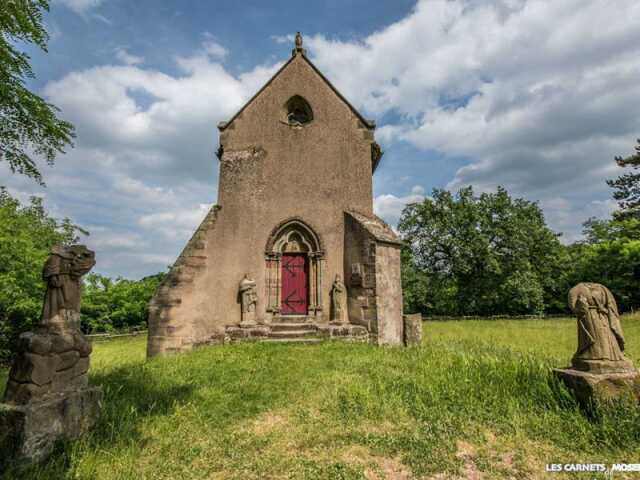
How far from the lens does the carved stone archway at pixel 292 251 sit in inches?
419

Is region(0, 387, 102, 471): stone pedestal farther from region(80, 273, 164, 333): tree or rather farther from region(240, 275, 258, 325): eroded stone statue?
region(80, 273, 164, 333): tree

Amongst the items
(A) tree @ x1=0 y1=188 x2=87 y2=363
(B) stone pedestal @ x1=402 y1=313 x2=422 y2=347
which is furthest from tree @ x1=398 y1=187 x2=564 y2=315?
(A) tree @ x1=0 y1=188 x2=87 y2=363

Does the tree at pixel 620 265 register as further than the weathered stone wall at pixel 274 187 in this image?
Yes

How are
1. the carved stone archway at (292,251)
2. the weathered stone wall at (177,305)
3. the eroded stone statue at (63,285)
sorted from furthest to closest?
the carved stone archway at (292,251), the weathered stone wall at (177,305), the eroded stone statue at (63,285)

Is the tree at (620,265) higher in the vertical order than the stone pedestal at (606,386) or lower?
higher

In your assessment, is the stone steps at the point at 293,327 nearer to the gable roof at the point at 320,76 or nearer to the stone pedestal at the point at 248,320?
the stone pedestal at the point at 248,320

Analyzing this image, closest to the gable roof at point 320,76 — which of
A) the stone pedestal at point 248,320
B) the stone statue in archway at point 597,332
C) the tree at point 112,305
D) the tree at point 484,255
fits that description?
the stone pedestal at point 248,320

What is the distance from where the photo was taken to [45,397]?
11.4ft

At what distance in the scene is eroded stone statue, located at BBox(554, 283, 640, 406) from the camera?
406cm

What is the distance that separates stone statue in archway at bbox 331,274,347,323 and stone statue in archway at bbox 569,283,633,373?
6.50 m

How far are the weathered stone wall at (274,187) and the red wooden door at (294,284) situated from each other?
765 mm

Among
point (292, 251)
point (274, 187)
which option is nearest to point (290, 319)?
point (292, 251)

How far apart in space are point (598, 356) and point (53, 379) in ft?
21.7

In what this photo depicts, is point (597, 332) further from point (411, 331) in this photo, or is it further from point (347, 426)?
point (411, 331)
